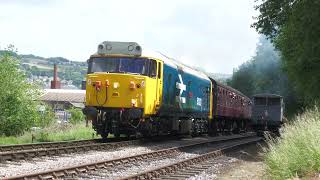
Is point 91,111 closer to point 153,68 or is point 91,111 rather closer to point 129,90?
point 129,90

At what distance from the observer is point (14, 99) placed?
30.7 meters

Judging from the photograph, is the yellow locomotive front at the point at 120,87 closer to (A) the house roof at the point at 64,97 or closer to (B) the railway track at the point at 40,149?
(B) the railway track at the point at 40,149

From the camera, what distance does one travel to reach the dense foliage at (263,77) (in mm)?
60719

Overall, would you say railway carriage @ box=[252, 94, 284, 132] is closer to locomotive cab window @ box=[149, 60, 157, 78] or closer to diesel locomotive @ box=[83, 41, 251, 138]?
diesel locomotive @ box=[83, 41, 251, 138]

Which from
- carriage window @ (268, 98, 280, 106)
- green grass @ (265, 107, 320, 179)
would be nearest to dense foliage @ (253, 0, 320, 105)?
carriage window @ (268, 98, 280, 106)

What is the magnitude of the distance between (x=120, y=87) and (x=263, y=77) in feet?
166

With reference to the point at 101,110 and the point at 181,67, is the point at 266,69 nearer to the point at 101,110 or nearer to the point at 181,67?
the point at 181,67

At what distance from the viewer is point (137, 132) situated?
20.8 meters

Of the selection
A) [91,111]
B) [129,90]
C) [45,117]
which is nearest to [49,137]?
[91,111]

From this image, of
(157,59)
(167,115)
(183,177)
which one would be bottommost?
(183,177)

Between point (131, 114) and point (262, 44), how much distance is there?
226 feet

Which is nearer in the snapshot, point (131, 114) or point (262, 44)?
point (131, 114)

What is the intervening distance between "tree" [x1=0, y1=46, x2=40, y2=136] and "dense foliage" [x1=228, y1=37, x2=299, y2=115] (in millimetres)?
30680

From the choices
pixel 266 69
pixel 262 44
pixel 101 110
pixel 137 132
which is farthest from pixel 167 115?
pixel 262 44
